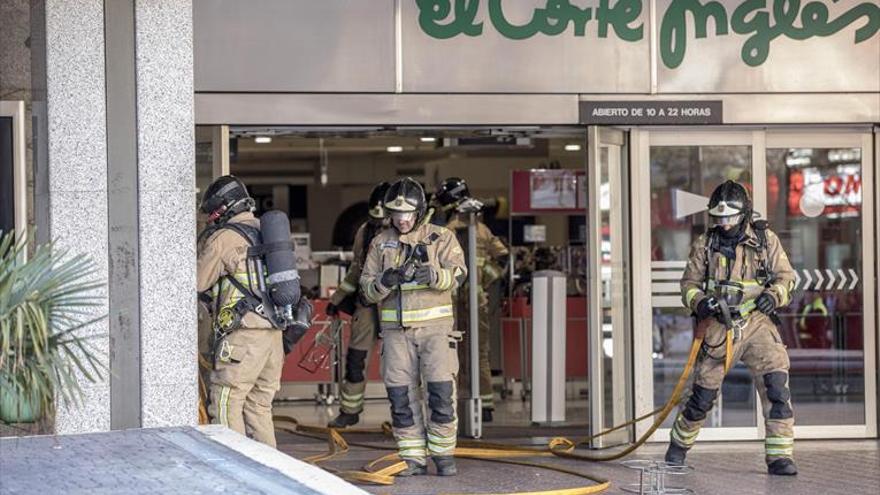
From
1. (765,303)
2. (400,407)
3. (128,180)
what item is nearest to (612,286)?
(765,303)

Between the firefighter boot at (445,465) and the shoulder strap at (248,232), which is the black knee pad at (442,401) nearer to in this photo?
the firefighter boot at (445,465)

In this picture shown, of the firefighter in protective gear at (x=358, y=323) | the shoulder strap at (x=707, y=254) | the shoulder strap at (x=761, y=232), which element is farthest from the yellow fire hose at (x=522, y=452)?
the shoulder strap at (x=761, y=232)

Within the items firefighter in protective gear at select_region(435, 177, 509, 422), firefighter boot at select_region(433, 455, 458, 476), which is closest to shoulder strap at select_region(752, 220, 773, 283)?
firefighter boot at select_region(433, 455, 458, 476)

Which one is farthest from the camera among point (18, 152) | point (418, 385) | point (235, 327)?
point (418, 385)

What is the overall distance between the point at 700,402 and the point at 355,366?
313 cm

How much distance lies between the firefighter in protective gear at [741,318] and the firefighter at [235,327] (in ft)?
9.47

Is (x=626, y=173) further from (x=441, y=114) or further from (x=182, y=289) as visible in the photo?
(x=182, y=289)

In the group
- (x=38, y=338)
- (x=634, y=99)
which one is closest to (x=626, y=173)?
(x=634, y=99)

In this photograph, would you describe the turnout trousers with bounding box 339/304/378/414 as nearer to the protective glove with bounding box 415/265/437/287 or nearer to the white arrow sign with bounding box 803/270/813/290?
the protective glove with bounding box 415/265/437/287

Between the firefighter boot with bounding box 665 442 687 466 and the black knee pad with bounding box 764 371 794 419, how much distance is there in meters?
0.62

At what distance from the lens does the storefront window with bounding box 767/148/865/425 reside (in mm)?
12180

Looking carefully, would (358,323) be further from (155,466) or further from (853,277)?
(155,466)

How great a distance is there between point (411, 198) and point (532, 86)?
1858 mm

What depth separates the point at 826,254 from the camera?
12234mm
